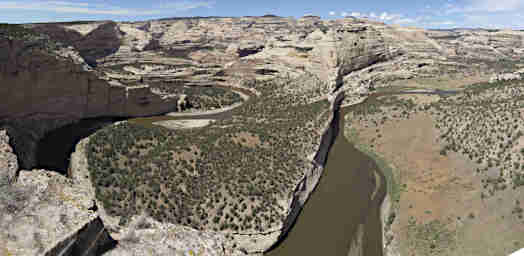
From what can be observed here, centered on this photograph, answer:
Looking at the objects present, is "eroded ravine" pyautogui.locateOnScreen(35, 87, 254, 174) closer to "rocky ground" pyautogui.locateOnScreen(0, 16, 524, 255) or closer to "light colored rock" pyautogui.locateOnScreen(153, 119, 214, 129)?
"rocky ground" pyautogui.locateOnScreen(0, 16, 524, 255)

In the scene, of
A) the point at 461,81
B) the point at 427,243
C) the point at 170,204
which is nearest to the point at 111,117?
the point at 170,204

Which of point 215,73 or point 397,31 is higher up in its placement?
point 397,31

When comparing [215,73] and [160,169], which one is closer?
[160,169]

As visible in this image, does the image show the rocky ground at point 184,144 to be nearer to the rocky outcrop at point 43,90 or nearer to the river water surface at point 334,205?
the rocky outcrop at point 43,90

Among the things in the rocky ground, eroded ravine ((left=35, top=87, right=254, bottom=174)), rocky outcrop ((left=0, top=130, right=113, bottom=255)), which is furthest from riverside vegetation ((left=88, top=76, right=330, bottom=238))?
rocky outcrop ((left=0, top=130, right=113, bottom=255))

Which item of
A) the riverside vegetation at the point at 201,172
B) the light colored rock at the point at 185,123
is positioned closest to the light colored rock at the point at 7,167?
the riverside vegetation at the point at 201,172

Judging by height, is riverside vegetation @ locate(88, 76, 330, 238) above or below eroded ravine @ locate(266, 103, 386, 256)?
above

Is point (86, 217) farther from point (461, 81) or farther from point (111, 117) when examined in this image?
point (461, 81)
